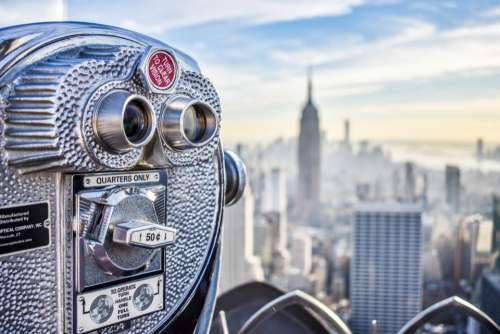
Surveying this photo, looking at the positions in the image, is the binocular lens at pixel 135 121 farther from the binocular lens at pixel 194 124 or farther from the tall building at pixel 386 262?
the tall building at pixel 386 262

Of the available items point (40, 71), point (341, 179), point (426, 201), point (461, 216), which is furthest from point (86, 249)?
point (341, 179)

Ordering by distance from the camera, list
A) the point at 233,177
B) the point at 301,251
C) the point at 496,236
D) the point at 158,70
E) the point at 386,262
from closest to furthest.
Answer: the point at 158,70, the point at 233,177, the point at 496,236, the point at 301,251, the point at 386,262

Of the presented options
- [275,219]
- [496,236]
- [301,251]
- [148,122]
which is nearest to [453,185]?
[496,236]

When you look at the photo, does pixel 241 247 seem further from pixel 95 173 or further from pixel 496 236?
pixel 95 173

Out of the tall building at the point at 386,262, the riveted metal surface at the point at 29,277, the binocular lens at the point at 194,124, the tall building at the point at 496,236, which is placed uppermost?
the binocular lens at the point at 194,124

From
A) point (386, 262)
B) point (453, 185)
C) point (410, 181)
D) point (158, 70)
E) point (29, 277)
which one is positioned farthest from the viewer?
point (386, 262)

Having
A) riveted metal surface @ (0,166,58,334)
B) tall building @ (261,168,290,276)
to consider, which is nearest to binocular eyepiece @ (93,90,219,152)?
riveted metal surface @ (0,166,58,334)

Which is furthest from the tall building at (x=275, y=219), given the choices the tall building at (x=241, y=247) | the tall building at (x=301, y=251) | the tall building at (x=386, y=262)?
the tall building at (x=386, y=262)
